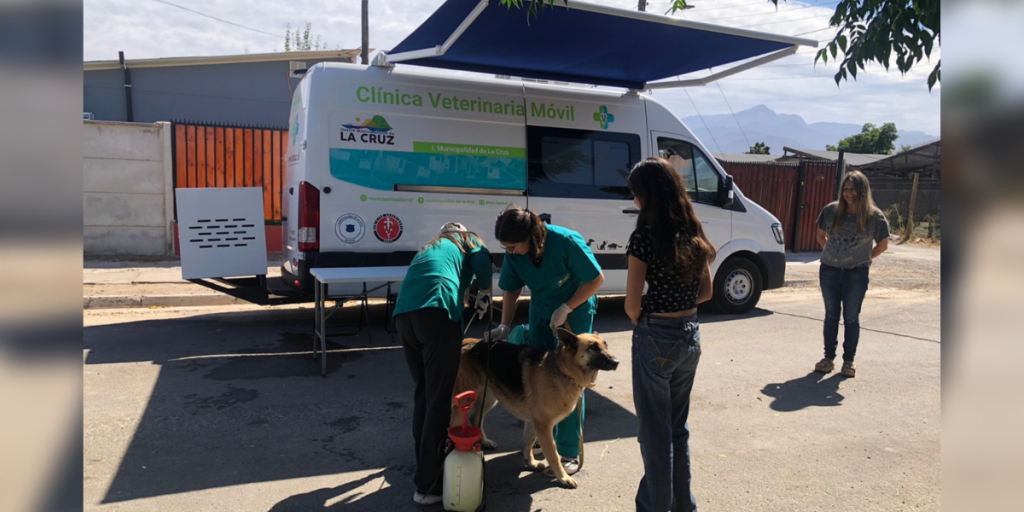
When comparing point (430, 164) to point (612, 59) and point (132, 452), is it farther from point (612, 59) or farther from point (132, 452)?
point (132, 452)

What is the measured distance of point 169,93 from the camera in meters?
18.2

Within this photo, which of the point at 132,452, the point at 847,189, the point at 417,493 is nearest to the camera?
the point at 417,493

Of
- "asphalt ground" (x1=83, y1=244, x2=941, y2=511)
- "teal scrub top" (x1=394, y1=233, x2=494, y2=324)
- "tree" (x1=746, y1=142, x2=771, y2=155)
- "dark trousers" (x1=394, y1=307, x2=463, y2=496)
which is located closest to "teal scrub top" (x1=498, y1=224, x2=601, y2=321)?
"teal scrub top" (x1=394, y1=233, x2=494, y2=324)

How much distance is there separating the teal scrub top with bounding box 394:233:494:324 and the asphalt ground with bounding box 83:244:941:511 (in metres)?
1.10

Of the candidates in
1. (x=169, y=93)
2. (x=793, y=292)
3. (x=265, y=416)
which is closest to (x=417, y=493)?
(x=265, y=416)

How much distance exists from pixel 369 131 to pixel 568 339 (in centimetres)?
419

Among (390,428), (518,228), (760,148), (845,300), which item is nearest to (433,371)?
(518,228)

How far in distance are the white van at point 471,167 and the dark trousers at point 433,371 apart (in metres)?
3.58

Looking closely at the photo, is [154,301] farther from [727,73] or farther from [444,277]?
[727,73]

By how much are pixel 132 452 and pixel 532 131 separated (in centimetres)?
520

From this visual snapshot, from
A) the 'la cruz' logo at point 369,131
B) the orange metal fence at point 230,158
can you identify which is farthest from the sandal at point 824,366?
the orange metal fence at point 230,158

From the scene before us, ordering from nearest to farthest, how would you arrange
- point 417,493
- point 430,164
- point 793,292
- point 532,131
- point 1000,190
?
point 1000,190 < point 417,493 < point 430,164 < point 532,131 < point 793,292

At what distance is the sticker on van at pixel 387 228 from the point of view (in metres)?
6.90

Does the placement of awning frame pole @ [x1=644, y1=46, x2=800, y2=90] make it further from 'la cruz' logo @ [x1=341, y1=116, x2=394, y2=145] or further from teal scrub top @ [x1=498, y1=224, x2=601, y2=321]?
teal scrub top @ [x1=498, y1=224, x2=601, y2=321]
